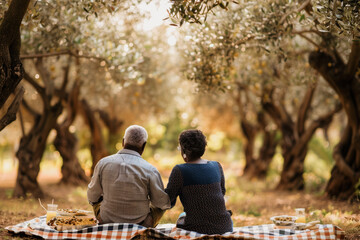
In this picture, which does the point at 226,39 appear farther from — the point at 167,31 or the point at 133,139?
the point at 167,31

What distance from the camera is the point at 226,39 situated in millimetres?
7828

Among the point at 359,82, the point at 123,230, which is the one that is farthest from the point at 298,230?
the point at 359,82

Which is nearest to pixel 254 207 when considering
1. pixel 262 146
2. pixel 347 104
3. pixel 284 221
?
pixel 347 104

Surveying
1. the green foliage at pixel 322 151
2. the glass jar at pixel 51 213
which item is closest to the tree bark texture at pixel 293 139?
the green foliage at pixel 322 151

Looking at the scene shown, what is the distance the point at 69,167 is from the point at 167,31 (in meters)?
5.53

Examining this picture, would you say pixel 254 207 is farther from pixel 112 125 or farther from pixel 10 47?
pixel 112 125

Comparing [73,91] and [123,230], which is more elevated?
[73,91]

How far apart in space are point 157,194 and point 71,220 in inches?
46.8

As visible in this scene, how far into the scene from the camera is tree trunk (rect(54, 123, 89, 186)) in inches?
513

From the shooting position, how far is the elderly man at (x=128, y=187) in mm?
4882

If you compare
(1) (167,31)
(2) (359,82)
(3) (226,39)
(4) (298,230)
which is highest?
(1) (167,31)

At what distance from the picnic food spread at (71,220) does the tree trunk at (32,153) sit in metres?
4.96

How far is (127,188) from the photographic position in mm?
4863

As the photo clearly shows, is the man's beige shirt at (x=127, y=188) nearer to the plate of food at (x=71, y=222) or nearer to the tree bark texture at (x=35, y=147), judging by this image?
the plate of food at (x=71, y=222)
